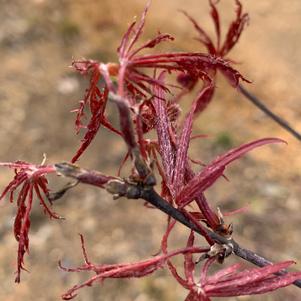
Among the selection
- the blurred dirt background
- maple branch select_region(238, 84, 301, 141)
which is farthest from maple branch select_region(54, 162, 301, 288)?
the blurred dirt background

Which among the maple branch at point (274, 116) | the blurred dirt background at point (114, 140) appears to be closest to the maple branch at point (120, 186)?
the maple branch at point (274, 116)

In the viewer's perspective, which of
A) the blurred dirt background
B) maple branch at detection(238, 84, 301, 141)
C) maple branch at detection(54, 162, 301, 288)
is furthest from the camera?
the blurred dirt background

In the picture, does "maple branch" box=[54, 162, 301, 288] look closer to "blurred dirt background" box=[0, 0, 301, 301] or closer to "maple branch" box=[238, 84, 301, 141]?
"maple branch" box=[238, 84, 301, 141]

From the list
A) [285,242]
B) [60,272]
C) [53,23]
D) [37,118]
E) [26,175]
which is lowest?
[26,175]

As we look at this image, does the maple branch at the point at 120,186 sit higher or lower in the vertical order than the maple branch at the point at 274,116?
lower

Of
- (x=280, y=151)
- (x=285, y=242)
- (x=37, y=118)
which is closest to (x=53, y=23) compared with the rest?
(x=37, y=118)

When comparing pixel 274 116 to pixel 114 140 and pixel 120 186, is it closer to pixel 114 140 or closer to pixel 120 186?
pixel 120 186

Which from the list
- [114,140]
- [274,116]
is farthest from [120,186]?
[114,140]

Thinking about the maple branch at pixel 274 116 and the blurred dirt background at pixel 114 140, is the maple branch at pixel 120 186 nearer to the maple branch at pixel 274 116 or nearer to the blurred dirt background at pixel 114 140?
the maple branch at pixel 274 116

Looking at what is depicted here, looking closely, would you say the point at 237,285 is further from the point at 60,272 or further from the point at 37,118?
the point at 37,118
